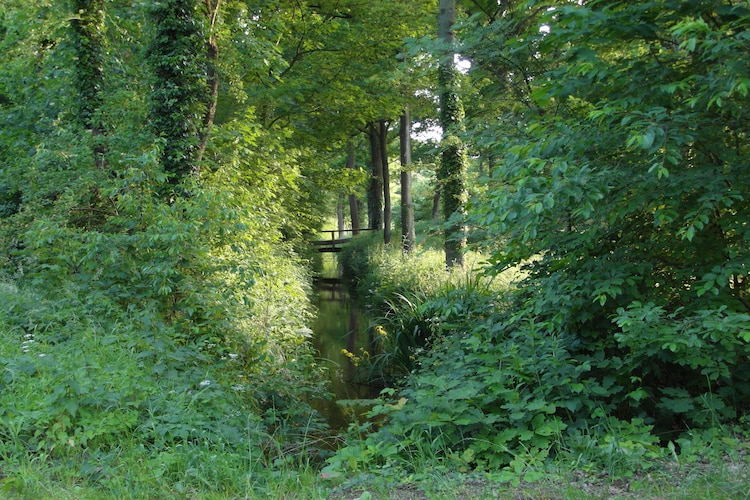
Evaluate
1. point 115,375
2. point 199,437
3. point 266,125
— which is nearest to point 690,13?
point 199,437

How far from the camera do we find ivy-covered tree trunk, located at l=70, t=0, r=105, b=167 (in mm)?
9898

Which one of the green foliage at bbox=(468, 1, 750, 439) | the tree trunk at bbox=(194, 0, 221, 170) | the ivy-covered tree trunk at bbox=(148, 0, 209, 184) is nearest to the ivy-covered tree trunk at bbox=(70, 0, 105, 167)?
the ivy-covered tree trunk at bbox=(148, 0, 209, 184)

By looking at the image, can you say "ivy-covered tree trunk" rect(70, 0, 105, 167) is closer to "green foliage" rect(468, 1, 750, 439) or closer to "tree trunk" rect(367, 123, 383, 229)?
"green foliage" rect(468, 1, 750, 439)

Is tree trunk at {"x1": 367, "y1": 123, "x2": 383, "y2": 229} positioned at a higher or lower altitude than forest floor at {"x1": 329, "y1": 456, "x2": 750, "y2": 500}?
higher

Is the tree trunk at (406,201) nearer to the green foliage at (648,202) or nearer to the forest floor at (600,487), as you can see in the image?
the green foliage at (648,202)

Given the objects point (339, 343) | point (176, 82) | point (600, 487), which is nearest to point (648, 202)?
point (600, 487)

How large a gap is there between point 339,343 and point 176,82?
685cm

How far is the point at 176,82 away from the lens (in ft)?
29.2

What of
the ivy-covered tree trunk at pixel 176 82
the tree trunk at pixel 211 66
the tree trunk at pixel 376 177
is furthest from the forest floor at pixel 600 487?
the tree trunk at pixel 376 177

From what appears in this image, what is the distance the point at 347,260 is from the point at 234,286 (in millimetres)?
16216

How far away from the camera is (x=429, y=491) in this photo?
10.6ft

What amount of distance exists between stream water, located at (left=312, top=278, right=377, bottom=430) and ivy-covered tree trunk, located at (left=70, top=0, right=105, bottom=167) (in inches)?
232

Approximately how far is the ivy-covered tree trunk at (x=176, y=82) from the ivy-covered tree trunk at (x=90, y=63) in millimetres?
1624

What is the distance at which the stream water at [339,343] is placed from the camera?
26.6ft
